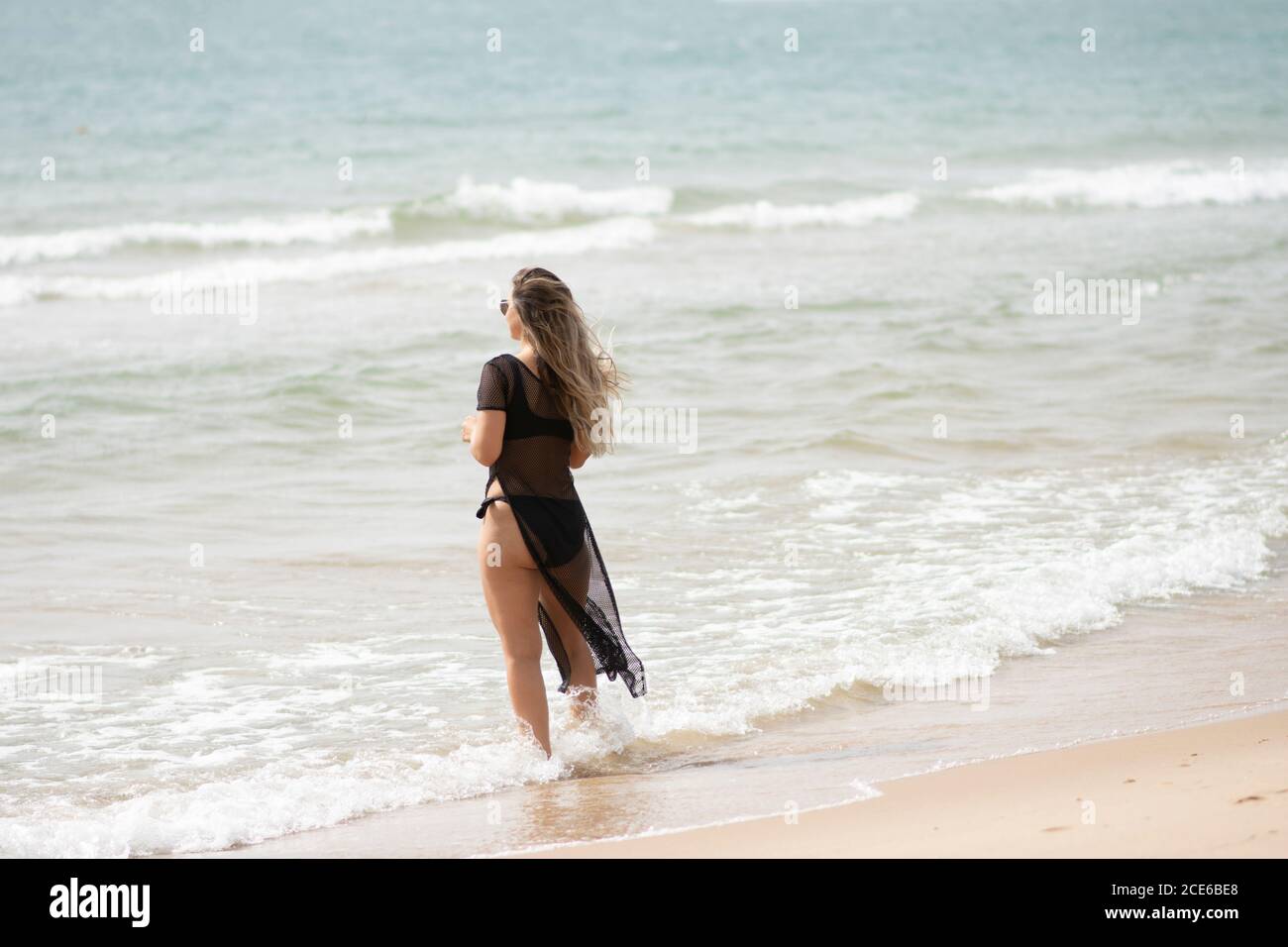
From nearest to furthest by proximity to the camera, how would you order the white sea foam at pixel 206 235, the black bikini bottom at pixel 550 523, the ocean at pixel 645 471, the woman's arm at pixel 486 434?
the woman's arm at pixel 486 434, the black bikini bottom at pixel 550 523, the ocean at pixel 645 471, the white sea foam at pixel 206 235

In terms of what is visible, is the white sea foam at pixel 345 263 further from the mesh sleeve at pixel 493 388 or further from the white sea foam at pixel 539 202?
the mesh sleeve at pixel 493 388

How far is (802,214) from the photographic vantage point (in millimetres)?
24047

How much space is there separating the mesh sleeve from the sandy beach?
157 centimetres

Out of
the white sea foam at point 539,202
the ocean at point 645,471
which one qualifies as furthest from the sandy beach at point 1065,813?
the white sea foam at point 539,202

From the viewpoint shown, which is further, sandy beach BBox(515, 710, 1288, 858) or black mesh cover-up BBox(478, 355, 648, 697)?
black mesh cover-up BBox(478, 355, 648, 697)

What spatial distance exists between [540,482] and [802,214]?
776 inches

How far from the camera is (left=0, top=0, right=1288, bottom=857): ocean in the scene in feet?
17.7

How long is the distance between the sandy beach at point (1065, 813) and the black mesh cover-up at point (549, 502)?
114cm

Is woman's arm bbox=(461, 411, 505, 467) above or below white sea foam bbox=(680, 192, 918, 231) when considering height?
below

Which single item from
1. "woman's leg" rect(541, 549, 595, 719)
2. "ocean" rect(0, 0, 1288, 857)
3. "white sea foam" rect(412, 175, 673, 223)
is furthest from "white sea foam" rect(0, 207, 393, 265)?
"woman's leg" rect(541, 549, 595, 719)

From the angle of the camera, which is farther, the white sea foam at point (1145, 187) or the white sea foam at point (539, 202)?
the white sea foam at point (1145, 187)

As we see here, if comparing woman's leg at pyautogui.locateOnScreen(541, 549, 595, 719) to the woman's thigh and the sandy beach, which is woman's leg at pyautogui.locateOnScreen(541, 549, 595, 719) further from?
the sandy beach

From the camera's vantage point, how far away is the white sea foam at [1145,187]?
2591 cm

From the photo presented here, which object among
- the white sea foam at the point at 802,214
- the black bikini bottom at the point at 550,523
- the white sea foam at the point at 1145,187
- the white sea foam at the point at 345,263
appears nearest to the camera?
the black bikini bottom at the point at 550,523
